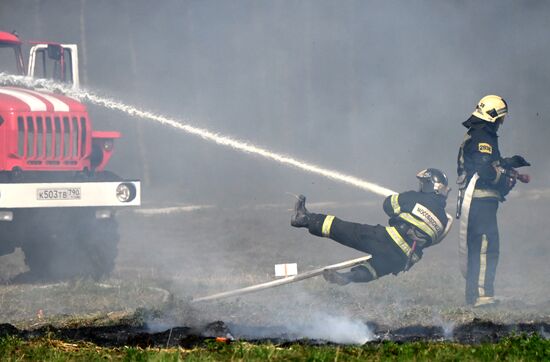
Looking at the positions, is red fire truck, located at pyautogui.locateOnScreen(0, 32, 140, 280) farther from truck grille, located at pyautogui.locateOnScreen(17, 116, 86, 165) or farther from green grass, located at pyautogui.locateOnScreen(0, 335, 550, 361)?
green grass, located at pyautogui.locateOnScreen(0, 335, 550, 361)

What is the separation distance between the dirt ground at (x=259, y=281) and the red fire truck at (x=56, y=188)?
603 millimetres

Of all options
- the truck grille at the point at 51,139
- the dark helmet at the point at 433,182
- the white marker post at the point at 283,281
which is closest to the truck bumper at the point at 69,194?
the truck grille at the point at 51,139

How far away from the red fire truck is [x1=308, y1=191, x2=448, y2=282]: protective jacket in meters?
3.44

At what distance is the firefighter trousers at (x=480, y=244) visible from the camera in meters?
11.5

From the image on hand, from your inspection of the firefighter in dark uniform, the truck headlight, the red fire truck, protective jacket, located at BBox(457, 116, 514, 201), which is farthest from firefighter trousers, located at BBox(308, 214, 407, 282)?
the red fire truck

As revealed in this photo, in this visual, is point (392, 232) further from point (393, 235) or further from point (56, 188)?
point (56, 188)

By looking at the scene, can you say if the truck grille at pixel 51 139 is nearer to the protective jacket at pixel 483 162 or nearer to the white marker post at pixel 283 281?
the white marker post at pixel 283 281

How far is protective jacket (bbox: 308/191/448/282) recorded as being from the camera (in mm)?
10672

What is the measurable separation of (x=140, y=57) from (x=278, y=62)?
3.47 meters

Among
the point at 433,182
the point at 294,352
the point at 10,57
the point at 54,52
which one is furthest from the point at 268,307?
the point at 10,57

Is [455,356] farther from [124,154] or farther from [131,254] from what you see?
[124,154]

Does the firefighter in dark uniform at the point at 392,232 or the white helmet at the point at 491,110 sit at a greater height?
the white helmet at the point at 491,110

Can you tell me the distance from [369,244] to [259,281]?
2.50 meters

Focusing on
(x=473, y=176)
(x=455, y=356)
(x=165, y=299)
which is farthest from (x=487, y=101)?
(x=455, y=356)
